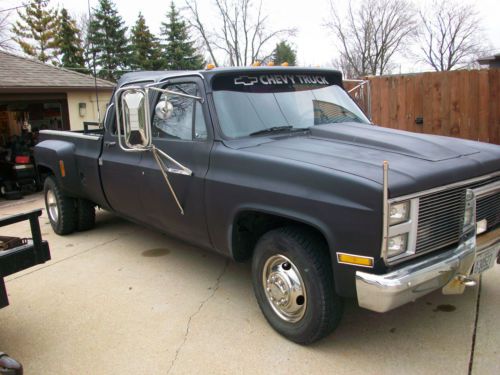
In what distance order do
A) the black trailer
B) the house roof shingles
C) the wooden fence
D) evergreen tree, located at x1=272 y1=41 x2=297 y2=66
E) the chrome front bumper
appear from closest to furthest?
the chrome front bumper < the black trailer < the wooden fence < the house roof shingles < evergreen tree, located at x1=272 y1=41 x2=297 y2=66

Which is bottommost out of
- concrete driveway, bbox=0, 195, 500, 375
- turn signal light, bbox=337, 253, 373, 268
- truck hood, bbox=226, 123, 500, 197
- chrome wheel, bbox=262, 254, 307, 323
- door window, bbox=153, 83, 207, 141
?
concrete driveway, bbox=0, 195, 500, 375

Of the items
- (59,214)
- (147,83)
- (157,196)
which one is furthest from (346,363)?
(59,214)

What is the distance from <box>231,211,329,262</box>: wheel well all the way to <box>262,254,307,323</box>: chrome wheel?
0.99 ft

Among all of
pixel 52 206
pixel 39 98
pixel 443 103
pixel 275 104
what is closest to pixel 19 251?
pixel 275 104

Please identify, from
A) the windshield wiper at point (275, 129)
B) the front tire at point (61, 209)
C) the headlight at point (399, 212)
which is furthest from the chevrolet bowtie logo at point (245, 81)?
the front tire at point (61, 209)

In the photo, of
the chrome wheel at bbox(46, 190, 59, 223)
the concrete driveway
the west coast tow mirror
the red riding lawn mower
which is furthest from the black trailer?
the red riding lawn mower

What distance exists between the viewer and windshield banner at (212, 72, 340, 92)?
3.75 metres

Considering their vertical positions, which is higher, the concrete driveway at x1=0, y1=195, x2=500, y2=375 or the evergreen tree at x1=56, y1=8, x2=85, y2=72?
the evergreen tree at x1=56, y1=8, x2=85, y2=72

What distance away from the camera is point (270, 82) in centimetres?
395

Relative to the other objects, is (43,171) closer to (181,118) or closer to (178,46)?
(181,118)

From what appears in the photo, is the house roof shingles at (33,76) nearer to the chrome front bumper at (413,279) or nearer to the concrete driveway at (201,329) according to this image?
the concrete driveway at (201,329)

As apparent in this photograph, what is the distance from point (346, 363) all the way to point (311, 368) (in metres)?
0.24

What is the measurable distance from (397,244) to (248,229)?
129 cm

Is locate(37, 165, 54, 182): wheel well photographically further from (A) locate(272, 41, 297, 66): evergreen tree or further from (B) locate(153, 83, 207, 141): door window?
(A) locate(272, 41, 297, 66): evergreen tree
